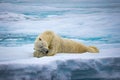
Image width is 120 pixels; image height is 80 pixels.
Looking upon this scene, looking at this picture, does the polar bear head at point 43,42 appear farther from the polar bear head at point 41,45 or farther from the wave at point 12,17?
the wave at point 12,17

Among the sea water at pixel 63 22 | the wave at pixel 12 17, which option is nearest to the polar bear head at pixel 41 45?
the sea water at pixel 63 22

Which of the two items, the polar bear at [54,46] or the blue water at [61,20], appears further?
the blue water at [61,20]

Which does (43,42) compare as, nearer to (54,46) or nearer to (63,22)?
(54,46)

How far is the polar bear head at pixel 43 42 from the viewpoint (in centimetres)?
295

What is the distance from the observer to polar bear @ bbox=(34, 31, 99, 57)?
2.96 m

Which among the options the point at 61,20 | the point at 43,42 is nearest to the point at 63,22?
the point at 61,20

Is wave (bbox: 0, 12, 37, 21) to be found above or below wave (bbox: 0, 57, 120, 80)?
above

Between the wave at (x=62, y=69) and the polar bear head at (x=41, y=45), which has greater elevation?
the polar bear head at (x=41, y=45)

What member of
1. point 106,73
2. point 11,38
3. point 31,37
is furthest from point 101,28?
point 11,38

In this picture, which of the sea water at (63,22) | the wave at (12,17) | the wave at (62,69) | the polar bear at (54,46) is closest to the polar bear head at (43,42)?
the polar bear at (54,46)

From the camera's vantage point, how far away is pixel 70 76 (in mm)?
3031

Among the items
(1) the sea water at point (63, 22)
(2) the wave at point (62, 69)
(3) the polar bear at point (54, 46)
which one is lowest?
(2) the wave at point (62, 69)

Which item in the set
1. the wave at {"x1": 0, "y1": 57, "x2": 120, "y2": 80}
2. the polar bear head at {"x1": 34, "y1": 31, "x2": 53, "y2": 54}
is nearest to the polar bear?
the polar bear head at {"x1": 34, "y1": 31, "x2": 53, "y2": 54}

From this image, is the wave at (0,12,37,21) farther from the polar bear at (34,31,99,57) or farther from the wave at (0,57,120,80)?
the wave at (0,57,120,80)
